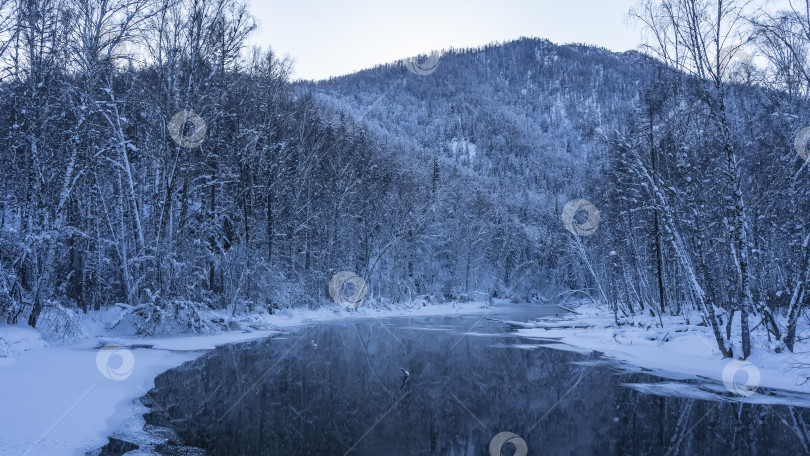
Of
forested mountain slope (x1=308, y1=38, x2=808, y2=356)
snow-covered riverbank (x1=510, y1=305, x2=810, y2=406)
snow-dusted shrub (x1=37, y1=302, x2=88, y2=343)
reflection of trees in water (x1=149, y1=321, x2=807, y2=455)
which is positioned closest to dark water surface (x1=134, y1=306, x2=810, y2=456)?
reflection of trees in water (x1=149, y1=321, x2=807, y2=455)

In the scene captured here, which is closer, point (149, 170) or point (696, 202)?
point (696, 202)

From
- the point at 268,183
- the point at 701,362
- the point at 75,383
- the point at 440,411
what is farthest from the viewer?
the point at 268,183

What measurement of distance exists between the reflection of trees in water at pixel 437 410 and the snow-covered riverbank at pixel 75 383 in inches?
27.3

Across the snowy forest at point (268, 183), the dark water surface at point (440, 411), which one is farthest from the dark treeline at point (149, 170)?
the dark water surface at point (440, 411)

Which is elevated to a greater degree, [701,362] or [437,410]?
[437,410]

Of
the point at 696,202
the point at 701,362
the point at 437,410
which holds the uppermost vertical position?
the point at 696,202

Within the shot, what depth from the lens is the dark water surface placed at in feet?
20.5

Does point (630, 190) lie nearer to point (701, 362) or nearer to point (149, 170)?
point (701, 362)

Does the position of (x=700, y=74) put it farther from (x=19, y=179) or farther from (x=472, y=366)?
(x=19, y=179)

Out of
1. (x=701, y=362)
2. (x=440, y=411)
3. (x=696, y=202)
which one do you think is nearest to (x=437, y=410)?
(x=440, y=411)

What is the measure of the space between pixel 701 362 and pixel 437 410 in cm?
938

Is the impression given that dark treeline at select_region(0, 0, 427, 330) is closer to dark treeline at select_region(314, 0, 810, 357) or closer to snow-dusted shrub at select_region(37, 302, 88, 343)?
snow-dusted shrub at select_region(37, 302, 88, 343)

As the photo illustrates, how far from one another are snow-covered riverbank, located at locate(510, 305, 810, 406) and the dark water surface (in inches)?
37.9

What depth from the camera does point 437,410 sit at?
8.02 m
